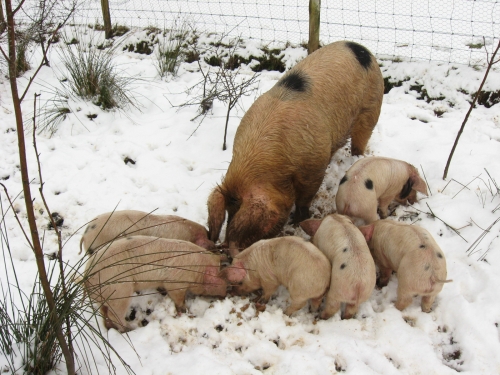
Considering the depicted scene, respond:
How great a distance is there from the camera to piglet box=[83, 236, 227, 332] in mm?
2982

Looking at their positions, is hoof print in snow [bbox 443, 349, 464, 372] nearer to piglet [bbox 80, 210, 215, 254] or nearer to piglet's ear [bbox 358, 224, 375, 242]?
piglet's ear [bbox 358, 224, 375, 242]

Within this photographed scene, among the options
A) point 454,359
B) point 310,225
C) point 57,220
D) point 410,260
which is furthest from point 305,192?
point 57,220

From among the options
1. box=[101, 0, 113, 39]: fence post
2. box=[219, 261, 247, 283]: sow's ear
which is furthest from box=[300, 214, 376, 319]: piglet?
box=[101, 0, 113, 39]: fence post

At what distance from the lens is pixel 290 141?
3.63 m

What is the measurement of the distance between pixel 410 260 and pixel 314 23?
420cm

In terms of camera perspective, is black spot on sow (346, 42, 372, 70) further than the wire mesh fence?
No

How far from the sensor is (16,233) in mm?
3926

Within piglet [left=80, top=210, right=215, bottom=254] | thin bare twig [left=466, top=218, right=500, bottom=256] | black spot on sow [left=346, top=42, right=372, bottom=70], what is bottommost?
thin bare twig [left=466, top=218, right=500, bottom=256]

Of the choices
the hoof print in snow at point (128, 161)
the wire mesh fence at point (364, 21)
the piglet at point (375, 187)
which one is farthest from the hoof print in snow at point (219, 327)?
the wire mesh fence at point (364, 21)

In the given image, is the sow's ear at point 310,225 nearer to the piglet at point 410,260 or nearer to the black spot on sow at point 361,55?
the piglet at point 410,260

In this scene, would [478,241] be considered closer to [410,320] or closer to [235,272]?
[410,320]

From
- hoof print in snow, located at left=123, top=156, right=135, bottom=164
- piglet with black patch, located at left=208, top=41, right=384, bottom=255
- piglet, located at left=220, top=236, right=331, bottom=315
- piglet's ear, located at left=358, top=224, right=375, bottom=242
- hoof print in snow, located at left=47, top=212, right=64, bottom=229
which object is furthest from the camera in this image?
hoof print in snow, located at left=123, top=156, right=135, bottom=164

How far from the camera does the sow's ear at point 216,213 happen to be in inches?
136

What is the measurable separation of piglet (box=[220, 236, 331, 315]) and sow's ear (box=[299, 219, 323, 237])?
0.52 m
